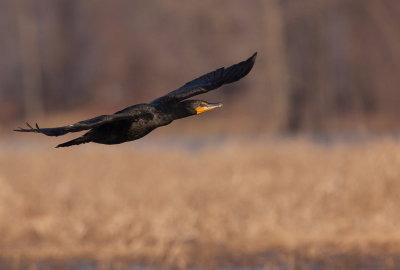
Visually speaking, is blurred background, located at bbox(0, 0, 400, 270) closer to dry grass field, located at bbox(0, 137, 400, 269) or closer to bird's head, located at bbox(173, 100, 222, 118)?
dry grass field, located at bbox(0, 137, 400, 269)

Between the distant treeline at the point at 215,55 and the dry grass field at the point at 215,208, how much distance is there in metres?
5.00

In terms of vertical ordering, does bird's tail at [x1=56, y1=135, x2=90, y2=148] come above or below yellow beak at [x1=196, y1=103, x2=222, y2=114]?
below

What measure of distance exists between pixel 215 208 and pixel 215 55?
787 inches

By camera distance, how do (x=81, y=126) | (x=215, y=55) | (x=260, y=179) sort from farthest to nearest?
(x=215, y=55)
(x=260, y=179)
(x=81, y=126)

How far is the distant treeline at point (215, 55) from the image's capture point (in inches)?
846

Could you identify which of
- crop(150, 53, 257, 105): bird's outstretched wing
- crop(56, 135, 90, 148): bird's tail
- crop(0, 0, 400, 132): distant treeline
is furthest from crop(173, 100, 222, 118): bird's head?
crop(0, 0, 400, 132): distant treeline

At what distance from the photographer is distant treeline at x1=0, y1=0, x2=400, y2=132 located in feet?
70.5

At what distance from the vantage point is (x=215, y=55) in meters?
29.5

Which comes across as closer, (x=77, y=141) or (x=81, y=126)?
(x=81, y=126)

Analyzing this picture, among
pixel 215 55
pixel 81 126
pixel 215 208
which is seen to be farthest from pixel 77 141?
pixel 215 55

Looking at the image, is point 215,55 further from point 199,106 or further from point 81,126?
point 81,126

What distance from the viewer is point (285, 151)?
12039mm

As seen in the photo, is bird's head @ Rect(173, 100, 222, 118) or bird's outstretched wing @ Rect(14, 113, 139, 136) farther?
bird's head @ Rect(173, 100, 222, 118)

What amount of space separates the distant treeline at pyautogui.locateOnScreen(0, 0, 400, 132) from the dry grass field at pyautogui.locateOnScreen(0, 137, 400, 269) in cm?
500
